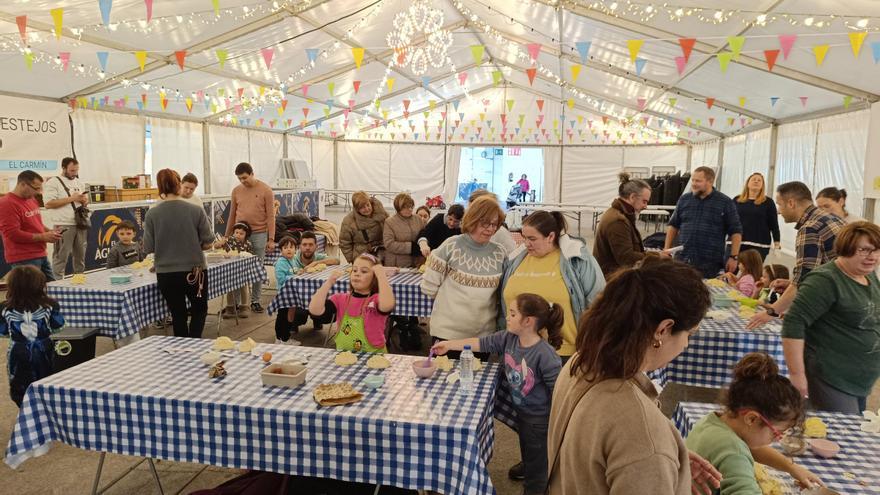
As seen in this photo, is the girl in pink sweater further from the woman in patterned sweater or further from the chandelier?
the chandelier

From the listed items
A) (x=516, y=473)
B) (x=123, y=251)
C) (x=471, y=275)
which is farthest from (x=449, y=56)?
(x=516, y=473)

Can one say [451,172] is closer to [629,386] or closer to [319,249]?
[319,249]

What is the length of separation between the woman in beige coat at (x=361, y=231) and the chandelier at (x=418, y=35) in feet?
14.6

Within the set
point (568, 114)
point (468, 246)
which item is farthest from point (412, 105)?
point (468, 246)

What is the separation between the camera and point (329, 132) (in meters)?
19.0

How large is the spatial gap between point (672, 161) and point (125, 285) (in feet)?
54.6

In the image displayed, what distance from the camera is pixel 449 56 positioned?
1245 centimetres

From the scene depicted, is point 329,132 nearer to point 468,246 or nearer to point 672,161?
point 672,161

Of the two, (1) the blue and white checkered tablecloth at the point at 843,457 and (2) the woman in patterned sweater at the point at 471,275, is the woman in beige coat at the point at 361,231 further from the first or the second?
(1) the blue and white checkered tablecloth at the point at 843,457

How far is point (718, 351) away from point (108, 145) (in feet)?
35.2

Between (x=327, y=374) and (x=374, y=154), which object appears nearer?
(x=327, y=374)

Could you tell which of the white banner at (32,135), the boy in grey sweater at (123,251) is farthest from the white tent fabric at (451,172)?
the boy in grey sweater at (123,251)

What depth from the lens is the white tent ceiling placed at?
19.3 ft

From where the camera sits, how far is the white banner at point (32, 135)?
790 centimetres
